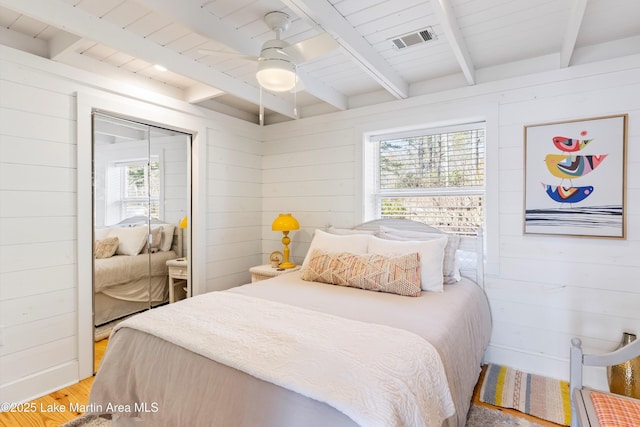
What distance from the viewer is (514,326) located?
2.51m

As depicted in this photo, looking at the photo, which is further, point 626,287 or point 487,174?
point 487,174

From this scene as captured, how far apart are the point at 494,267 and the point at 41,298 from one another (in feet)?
10.8

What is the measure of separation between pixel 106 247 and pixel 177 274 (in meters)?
0.74

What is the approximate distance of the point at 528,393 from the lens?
2.19 meters

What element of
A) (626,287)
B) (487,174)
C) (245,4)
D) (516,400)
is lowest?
(516,400)

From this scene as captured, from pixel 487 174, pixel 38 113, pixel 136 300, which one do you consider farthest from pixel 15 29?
pixel 487 174

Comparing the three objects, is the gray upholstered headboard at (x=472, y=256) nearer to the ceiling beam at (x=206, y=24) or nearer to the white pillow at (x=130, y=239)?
the ceiling beam at (x=206, y=24)

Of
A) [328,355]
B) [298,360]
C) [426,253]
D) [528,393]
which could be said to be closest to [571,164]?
[426,253]

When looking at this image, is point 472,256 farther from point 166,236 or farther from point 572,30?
point 166,236

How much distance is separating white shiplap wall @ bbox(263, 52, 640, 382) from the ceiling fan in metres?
1.42

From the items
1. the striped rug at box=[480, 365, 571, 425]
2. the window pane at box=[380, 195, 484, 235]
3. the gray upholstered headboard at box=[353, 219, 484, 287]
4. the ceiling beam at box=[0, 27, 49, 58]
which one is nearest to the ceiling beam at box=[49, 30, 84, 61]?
the ceiling beam at box=[0, 27, 49, 58]

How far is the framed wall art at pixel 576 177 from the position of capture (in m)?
2.15

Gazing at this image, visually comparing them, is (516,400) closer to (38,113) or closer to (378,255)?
(378,255)

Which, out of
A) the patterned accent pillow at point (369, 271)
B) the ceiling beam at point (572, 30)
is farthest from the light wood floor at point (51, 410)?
the ceiling beam at point (572, 30)
